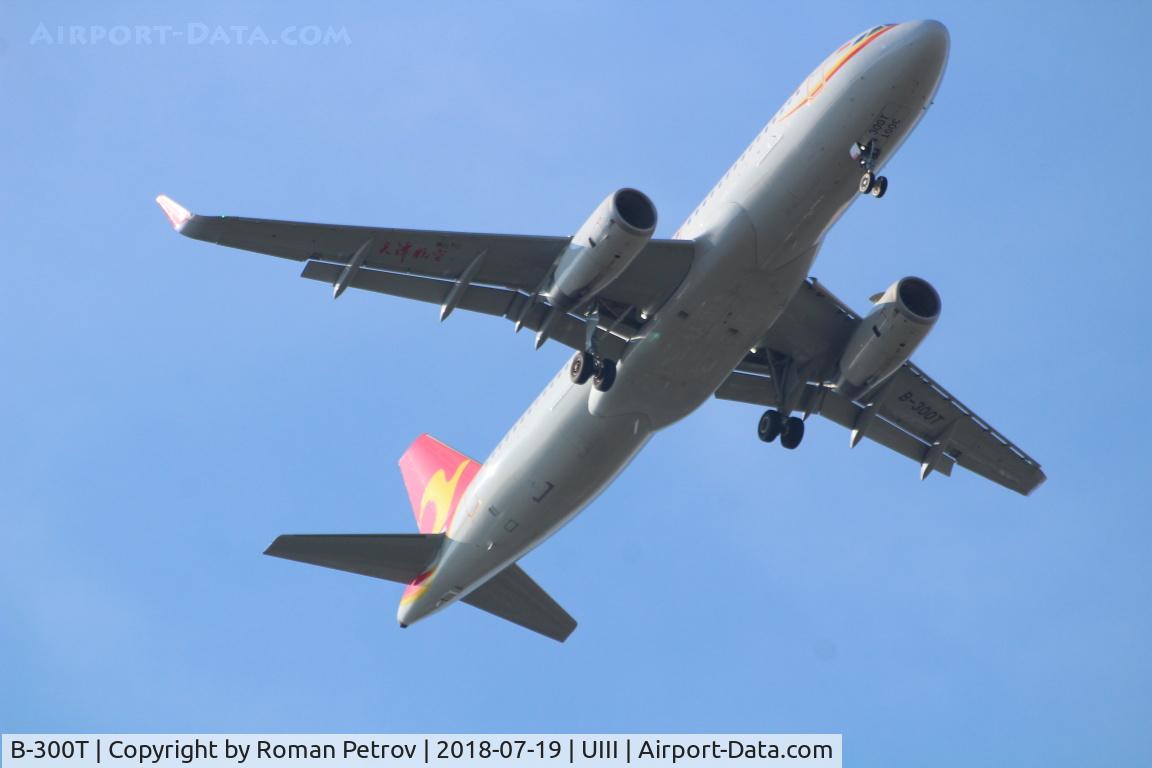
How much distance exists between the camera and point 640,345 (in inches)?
1260

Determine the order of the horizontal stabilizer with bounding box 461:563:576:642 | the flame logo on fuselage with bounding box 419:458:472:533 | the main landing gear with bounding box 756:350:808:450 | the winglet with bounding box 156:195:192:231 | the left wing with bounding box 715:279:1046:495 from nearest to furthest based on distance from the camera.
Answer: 1. the winglet with bounding box 156:195:192:231
2. the left wing with bounding box 715:279:1046:495
3. the main landing gear with bounding box 756:350:808:450
4. the flame logo on fuselage with bounding box 419:458:472:533
5. the horizontal stabilizer with bounding box 461:563:576:642

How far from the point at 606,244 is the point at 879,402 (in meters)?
10.3

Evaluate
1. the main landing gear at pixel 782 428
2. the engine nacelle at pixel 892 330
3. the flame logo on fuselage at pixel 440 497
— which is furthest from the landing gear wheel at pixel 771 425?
the flame logo on fuselage at pixel 440 497

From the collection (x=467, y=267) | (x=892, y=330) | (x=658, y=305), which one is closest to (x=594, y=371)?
(x=658, y=305)

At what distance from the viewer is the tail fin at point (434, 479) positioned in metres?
38.2

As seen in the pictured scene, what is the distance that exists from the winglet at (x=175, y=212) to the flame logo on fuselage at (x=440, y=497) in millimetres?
11221

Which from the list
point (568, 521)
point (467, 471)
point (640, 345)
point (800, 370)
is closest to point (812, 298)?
point (800, 370)

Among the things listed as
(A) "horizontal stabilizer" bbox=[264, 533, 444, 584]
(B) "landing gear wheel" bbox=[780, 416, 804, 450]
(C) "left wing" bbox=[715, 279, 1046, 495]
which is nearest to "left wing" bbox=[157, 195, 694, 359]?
(C) "left wing" bbox=[715, 279, 1046, 495]

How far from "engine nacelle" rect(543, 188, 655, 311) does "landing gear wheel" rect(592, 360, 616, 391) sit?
1792mm

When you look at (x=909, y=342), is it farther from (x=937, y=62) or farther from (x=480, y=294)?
(x=480, y=294)

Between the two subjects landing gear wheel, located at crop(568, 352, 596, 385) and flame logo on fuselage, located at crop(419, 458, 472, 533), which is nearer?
landing gear wheel, located at crop(568, 352, 596, 385)

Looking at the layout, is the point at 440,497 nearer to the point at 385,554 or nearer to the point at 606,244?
the point at 385,554

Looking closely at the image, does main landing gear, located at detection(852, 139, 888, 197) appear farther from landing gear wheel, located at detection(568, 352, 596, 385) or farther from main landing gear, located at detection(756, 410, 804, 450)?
main landing gear, located at detection(756, 410, 804, 450)

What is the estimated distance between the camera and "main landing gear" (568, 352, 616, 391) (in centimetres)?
3209
